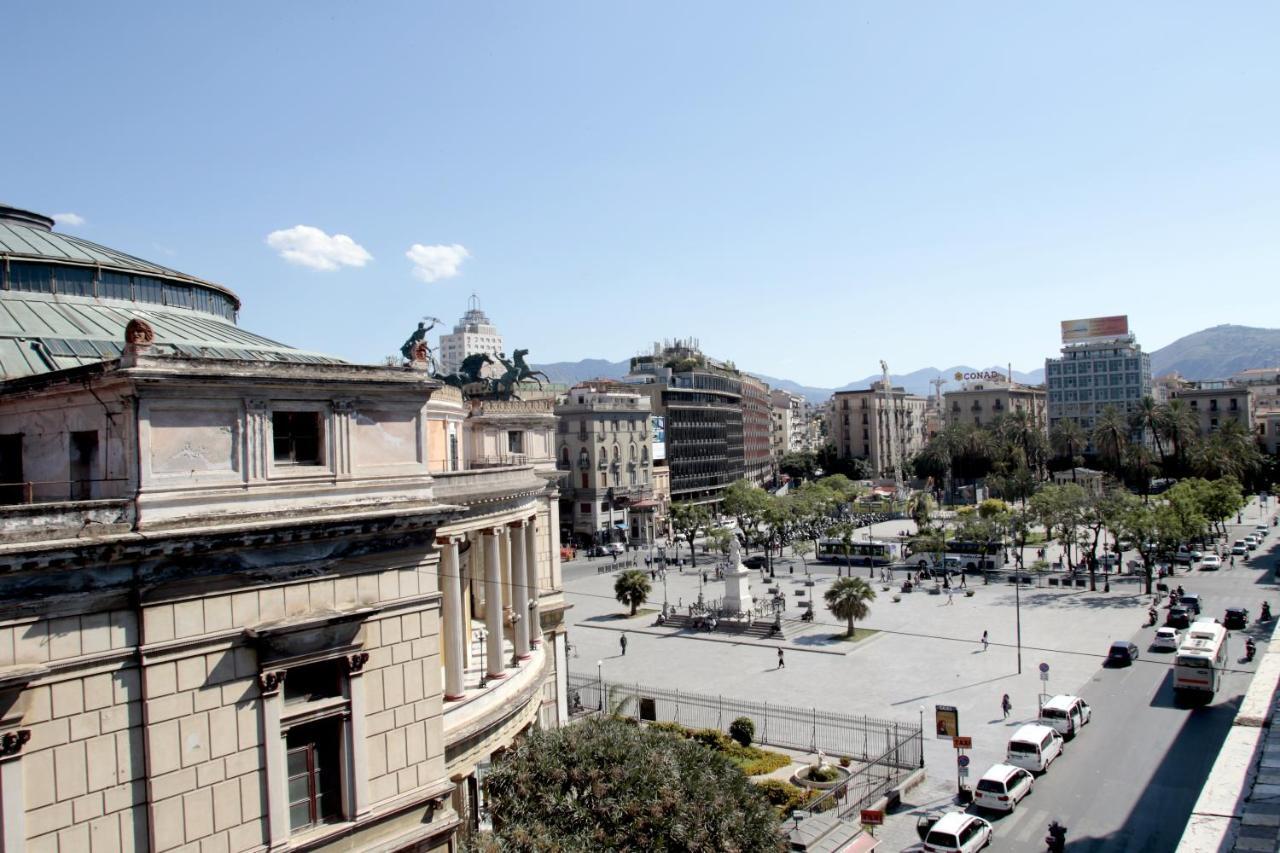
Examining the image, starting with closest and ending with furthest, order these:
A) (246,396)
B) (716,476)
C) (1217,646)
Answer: (246,396) → (1217,646) → (716,476)

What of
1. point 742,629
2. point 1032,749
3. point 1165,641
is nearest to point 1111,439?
point 1165,641

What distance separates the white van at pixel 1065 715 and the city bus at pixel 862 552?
43.5 meters

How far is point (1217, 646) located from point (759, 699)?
19.8 metres

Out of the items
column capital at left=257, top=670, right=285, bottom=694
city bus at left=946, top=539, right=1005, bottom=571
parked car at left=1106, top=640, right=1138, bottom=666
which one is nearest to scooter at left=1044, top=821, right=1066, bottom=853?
column capital at left=257, top=670, right=285, bottom=694

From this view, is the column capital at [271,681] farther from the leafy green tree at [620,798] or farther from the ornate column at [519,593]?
the ornate column at [519,593]

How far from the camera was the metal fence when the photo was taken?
33062 millimetres

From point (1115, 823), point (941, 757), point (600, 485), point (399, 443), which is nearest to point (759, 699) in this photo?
point (941, 757)

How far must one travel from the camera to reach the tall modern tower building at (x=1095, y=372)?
15312 centimetres

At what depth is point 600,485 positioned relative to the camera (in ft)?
334

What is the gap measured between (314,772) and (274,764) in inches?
41.4

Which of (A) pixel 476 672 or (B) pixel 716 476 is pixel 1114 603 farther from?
(B) pixel 716 476

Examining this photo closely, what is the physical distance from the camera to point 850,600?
52.6 metres

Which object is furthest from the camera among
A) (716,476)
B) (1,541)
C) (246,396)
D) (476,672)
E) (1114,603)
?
(716,476)

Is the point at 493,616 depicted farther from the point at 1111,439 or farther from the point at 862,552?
the point at 1111,439
